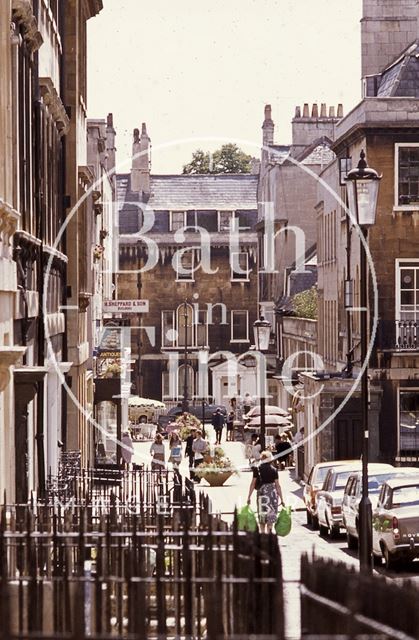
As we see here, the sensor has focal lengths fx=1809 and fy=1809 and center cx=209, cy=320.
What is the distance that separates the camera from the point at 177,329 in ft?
316

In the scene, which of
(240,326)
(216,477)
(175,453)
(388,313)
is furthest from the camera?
(240,326)

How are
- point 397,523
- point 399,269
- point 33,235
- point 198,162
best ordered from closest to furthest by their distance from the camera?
1. point 33,235
2. point 397,523
3. point 399,269
4. point 198,162

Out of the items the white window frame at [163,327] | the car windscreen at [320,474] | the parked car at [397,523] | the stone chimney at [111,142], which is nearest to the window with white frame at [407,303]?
the car windscreen at [320,474]

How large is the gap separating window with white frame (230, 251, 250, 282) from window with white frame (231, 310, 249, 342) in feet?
6.24

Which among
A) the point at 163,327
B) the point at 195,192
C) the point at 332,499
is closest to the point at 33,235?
the point at 332,499

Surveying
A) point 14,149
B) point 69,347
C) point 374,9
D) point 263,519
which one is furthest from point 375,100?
point 14,149

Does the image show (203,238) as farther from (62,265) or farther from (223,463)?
(62,265)

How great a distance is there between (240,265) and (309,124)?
44.8 ft

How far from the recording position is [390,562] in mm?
26000

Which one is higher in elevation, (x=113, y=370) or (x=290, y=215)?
(x=290, y=215)

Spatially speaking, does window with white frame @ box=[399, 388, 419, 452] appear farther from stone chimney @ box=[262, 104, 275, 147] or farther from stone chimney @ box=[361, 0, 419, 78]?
stone chimney @ box=[262, 104, 275, 147]

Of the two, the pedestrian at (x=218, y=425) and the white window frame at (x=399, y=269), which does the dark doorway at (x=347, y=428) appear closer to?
the white window frame at (x=399, y=269)

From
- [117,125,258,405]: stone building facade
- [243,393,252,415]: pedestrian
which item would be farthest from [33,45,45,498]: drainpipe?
[117,125,258,405]: stone building facade

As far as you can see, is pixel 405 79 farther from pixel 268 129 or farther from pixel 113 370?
pixel 268 129
